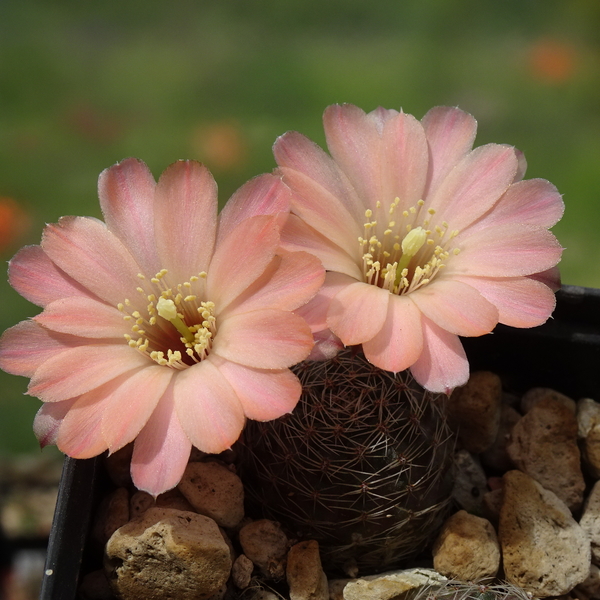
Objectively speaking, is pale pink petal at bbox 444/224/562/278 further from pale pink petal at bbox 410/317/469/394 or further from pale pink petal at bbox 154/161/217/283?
pale pink petal at bbox 154/161/217/283

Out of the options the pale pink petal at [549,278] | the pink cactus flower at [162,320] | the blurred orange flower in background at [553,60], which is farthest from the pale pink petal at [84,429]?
the blurred orange flower in background at [553,60]

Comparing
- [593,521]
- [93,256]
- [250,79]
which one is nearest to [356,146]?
[93,256]

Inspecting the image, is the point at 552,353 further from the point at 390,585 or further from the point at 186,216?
the point at 186,216

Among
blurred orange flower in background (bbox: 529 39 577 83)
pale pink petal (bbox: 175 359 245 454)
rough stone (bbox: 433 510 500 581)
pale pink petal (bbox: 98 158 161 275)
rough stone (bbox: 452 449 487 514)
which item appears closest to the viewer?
pale pink petal (bbox: 175 359 245 454)

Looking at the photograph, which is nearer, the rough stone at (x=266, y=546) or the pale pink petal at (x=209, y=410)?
the pale pink petal at (x=209, y=410)

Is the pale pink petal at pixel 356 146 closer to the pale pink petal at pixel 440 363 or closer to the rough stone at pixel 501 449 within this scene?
the pale pink petal at pixel 440 363

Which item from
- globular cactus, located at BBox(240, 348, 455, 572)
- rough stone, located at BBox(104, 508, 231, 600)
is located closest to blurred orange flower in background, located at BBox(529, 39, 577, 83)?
globular cactus, located at BBox(240, 348, 455, 572)
